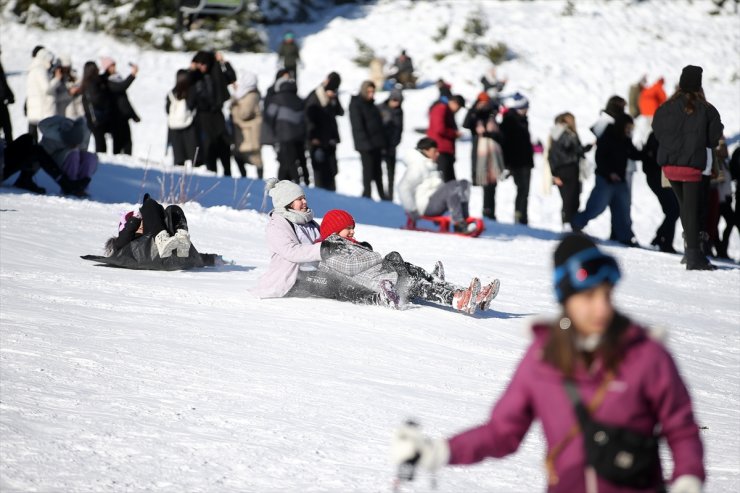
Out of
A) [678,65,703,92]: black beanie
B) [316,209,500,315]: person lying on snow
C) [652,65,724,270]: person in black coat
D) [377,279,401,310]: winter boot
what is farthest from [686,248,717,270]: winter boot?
[377,279,401,310]: winter boot

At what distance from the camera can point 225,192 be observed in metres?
15.6

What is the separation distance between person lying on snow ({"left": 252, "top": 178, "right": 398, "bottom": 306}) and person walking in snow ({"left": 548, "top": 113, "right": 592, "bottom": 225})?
7.29 meters

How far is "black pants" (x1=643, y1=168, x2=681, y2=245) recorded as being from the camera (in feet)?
46.9

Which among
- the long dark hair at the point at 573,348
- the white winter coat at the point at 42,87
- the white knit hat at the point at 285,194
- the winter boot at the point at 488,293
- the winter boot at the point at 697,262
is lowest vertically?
the winter boot at the point at 697,262

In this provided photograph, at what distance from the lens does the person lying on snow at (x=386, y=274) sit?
8180 millimetres

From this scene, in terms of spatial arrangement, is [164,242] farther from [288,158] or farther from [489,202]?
[489,202]

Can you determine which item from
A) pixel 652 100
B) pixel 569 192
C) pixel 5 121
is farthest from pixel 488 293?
pixel 652 100

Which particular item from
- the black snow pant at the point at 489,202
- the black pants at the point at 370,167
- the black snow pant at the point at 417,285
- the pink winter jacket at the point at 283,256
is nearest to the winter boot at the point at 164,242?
the pink winter jacket at the point at 283,256

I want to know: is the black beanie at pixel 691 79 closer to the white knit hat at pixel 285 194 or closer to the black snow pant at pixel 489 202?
the white knit hat at pixel 285 194

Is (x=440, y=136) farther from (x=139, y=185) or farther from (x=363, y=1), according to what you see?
(x=363, y=1)

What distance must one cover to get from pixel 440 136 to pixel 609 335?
13.2 meters

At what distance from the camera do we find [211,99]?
16.7 metres

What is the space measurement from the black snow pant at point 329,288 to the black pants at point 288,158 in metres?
7.99

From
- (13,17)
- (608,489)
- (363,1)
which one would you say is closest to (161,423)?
(608,489)
